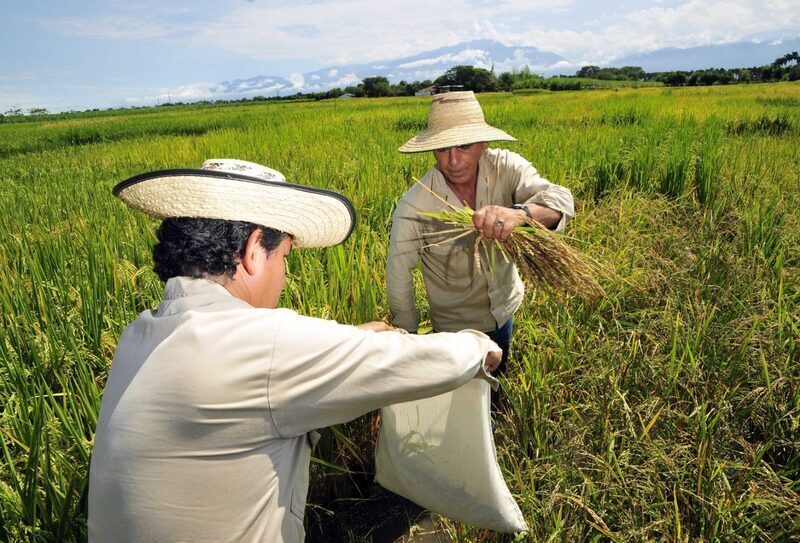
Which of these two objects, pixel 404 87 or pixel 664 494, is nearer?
pixel 664 494

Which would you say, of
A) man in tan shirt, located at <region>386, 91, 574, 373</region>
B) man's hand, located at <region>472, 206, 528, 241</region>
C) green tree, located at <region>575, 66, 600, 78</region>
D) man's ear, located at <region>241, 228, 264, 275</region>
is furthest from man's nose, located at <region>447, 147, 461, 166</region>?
green tree, located at <region>575, 66, 600, 78</region>

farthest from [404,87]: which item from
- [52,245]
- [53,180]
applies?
[52,245]

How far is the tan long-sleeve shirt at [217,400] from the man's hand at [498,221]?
688 millimetres

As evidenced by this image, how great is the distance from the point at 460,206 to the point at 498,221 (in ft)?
1.40

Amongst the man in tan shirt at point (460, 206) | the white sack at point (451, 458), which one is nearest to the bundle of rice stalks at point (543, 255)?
the man in tan shirt at point (460, 206)

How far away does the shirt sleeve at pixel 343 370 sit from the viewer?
799mm

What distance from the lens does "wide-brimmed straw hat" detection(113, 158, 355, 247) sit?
3.05 ft

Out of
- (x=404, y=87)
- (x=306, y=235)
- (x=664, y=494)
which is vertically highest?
(x=404, y=87)

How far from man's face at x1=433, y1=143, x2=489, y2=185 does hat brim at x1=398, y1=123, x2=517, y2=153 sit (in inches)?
2.1

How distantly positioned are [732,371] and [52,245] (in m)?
3.29

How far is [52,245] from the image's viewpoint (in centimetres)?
256

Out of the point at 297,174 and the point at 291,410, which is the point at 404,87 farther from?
the point at 291,410

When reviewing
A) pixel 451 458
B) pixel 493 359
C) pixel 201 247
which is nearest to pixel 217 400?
pixel 201 247

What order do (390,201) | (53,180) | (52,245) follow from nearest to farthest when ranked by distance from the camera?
(52,245), (390,201), (53,180)
